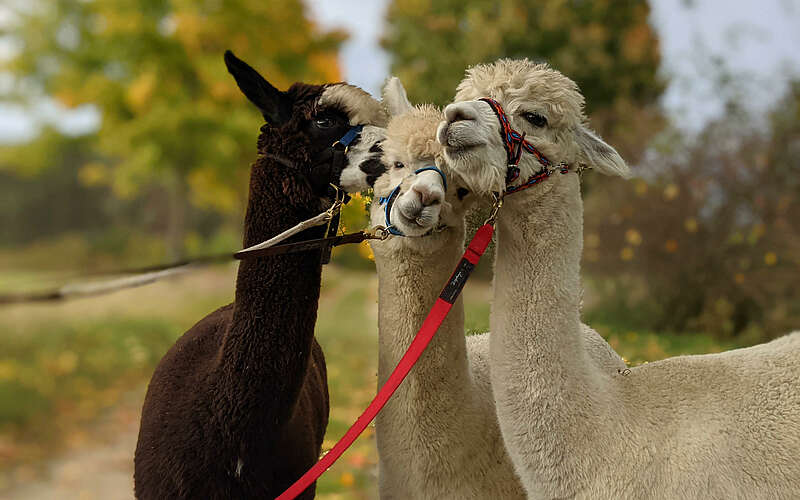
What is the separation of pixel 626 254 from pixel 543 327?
5.86m

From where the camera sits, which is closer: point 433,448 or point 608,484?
point 608,484

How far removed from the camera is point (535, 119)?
1.97 m

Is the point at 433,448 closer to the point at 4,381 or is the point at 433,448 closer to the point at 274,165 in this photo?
the point at 274,165

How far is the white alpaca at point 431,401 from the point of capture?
231 centimetres

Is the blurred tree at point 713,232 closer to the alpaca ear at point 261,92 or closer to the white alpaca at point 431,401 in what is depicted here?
the white alpaca at point 431,401

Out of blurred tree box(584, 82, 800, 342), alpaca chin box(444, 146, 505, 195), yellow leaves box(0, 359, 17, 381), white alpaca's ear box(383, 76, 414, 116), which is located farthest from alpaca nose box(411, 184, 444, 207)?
blurred tree box(584, 82, 800, 342)

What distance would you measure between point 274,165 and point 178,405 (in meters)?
0.94

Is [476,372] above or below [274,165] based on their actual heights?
below

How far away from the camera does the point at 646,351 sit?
4.99 meters

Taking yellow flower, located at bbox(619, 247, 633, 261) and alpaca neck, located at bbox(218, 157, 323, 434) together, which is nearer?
alpaca neck, located at bbox(218, 157, 323, 434)

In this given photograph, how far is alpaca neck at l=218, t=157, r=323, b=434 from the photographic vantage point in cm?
208

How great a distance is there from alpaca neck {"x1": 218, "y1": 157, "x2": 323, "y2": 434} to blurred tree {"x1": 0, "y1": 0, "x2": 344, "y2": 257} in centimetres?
893

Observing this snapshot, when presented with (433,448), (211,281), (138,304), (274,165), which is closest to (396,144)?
(274,165)

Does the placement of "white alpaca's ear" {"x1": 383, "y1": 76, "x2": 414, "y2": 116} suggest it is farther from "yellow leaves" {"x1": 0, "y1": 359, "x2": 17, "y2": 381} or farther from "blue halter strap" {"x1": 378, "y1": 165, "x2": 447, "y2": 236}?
"yellow leaves" {"x1": 0, "y1": 359, "x2": 17, "y2": 381}
